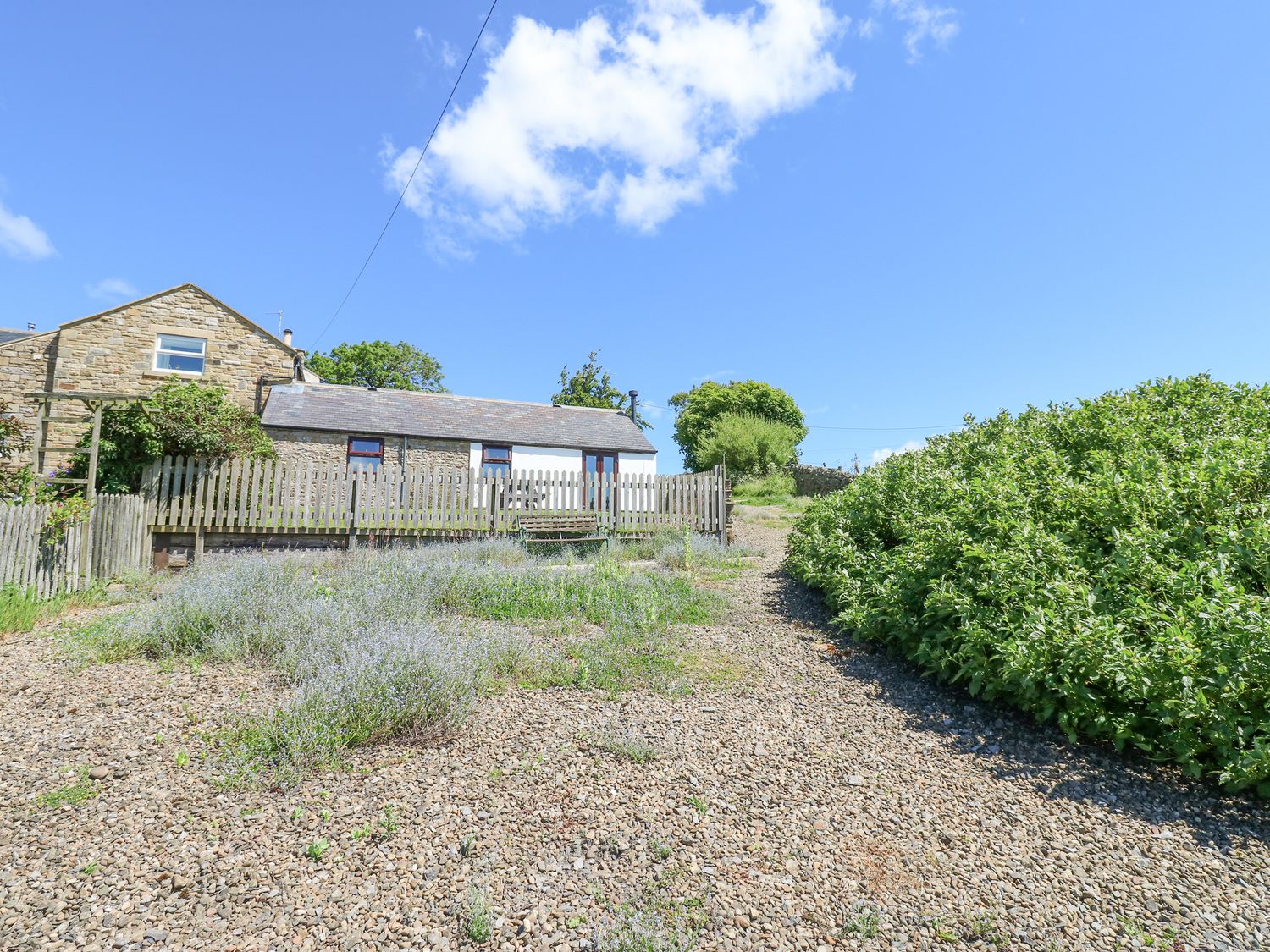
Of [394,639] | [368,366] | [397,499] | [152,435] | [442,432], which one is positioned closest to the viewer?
[394,639]

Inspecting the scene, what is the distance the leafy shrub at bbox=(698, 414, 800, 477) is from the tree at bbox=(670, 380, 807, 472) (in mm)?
6269

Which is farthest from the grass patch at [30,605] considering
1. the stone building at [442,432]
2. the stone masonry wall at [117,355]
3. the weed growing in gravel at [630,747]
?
the stone masonry wall at [117,355]

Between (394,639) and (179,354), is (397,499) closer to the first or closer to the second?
(394,639)

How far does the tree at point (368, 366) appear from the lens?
4400cm

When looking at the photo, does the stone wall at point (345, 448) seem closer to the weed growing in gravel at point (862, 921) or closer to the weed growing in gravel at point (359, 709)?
the weed growing in gravel at point (359, 709)

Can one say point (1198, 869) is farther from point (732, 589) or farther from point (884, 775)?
point (732, 589)

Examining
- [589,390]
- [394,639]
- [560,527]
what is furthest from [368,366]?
[394,639]

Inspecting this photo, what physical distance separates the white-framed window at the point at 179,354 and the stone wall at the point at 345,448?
2.66m

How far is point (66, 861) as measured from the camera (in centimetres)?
276

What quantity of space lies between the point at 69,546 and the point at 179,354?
12252mm

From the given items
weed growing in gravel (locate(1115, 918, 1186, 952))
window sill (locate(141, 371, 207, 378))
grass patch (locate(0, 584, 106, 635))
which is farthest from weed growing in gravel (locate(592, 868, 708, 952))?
window sill (locate(141, 371, 207, 378))

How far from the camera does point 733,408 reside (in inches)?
1371

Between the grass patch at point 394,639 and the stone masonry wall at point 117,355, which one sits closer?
the grass patch at point 394,639

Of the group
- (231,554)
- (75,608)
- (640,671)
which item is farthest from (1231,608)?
(231,554)
